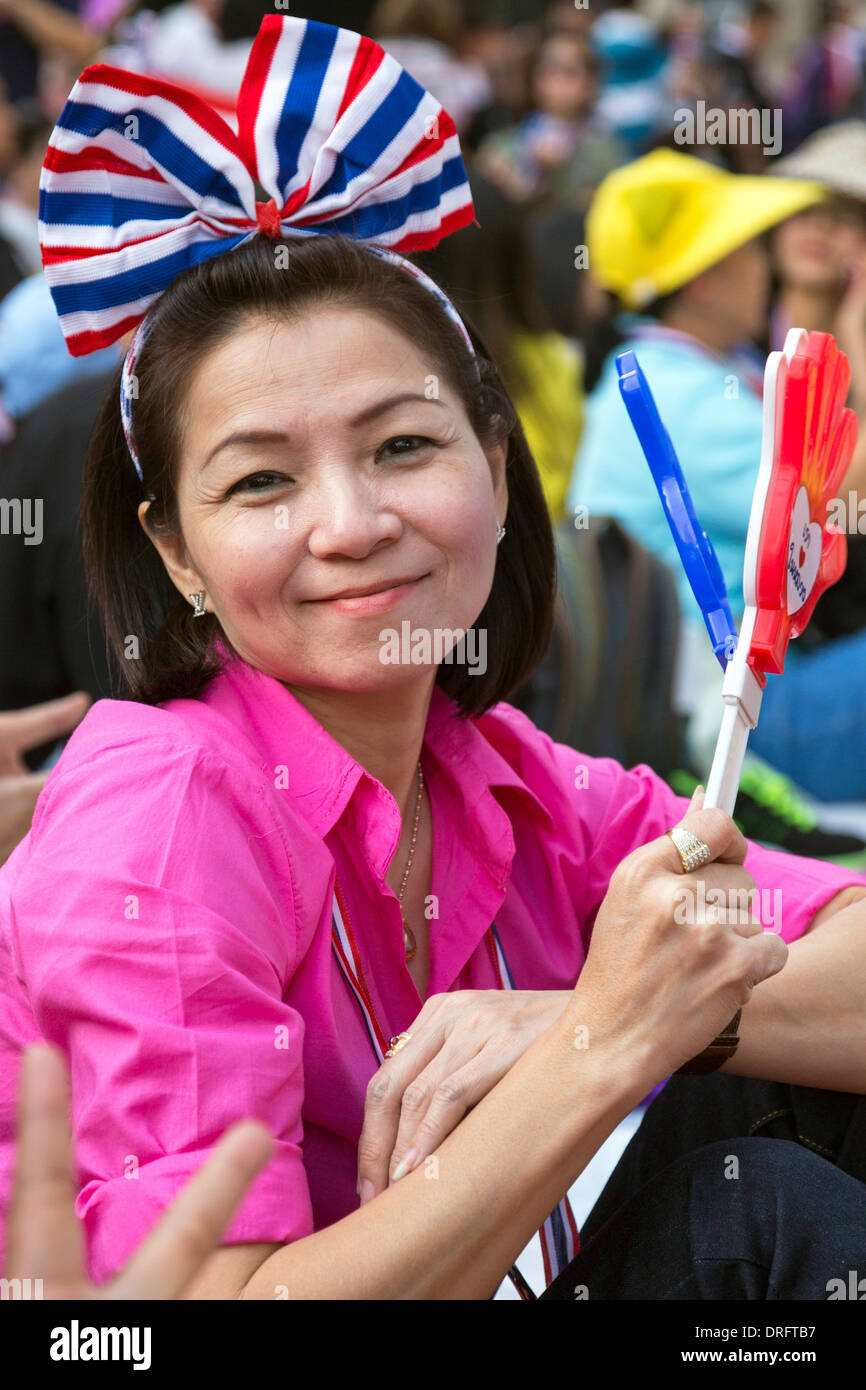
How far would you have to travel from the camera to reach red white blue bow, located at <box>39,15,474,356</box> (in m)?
1.51

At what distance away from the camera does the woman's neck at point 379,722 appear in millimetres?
1597

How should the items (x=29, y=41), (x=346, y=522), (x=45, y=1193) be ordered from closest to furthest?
(x=45, y=1193), (x=346, y=522), (x=29, y=41)

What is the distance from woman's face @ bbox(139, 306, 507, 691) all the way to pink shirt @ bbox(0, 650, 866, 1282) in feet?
0.33

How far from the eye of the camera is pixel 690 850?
129cm

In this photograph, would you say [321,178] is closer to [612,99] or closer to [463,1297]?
[463,1297]

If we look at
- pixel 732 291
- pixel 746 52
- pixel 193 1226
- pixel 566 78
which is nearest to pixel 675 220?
pixel 732 291

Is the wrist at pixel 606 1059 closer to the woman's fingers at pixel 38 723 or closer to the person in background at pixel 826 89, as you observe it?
the woman's fingers at pixel 38 723

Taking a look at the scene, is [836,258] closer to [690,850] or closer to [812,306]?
[812,306]

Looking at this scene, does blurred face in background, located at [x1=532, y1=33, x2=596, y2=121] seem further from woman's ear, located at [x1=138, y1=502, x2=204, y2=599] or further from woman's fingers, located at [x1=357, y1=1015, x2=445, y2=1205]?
woman's fingers, located at [x1=357, y1=1015, x2=445, y2=1205]

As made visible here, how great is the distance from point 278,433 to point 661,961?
1.90ft

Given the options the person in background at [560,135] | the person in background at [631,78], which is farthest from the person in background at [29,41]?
the person in background at [631,78]

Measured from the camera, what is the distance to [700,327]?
13.1ft

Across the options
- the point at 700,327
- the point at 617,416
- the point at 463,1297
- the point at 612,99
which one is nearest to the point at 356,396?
the point at 463,1297

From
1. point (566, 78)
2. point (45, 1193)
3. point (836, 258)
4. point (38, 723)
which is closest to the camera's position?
point (45, 1193)
